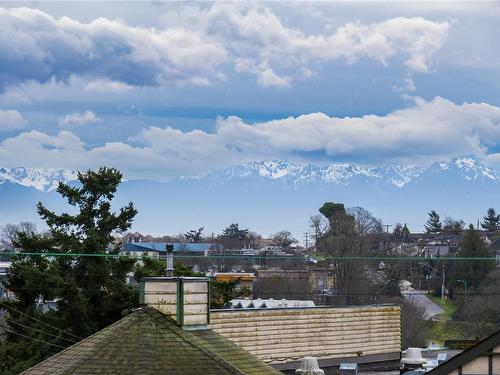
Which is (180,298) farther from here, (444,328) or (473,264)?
(473,264)

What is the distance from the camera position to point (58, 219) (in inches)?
2090

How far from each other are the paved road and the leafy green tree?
80.0 metres

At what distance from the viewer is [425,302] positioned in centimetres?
14750

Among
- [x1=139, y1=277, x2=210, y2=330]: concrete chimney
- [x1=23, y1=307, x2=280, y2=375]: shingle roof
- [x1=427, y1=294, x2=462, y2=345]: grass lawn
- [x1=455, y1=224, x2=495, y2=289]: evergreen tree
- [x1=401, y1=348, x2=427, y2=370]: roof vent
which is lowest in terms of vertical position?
[x1=427, y1=294, x2=462, y2=345]: grass lawn

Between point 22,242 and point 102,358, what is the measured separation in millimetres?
29878

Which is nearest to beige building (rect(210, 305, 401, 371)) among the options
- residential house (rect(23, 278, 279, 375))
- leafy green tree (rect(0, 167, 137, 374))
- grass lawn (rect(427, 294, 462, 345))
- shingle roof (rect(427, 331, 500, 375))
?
leafy green tree (rect(0, 167, 137, 374))

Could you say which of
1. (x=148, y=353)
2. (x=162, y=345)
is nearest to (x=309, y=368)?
(x=162, y=345)

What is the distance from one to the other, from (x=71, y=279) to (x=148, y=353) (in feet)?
85.2

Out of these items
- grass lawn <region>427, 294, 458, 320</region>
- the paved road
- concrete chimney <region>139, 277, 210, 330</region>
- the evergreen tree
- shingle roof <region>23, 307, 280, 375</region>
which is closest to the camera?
shingle roof <region>23, 307, 280, 375</region>

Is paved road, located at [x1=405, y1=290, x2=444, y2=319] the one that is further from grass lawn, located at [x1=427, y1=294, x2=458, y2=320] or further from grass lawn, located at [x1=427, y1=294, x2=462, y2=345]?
grass lawn, located at [x1=427, y1=294, x2=462, y2=345]

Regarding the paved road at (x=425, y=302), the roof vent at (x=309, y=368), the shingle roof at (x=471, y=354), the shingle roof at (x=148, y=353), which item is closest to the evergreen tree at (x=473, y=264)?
the paved road at (x=425, y=302)

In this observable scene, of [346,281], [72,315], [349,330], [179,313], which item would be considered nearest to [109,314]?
[72,315]

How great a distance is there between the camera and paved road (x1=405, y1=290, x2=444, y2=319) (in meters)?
134

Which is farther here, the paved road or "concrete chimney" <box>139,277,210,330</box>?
the paved road
